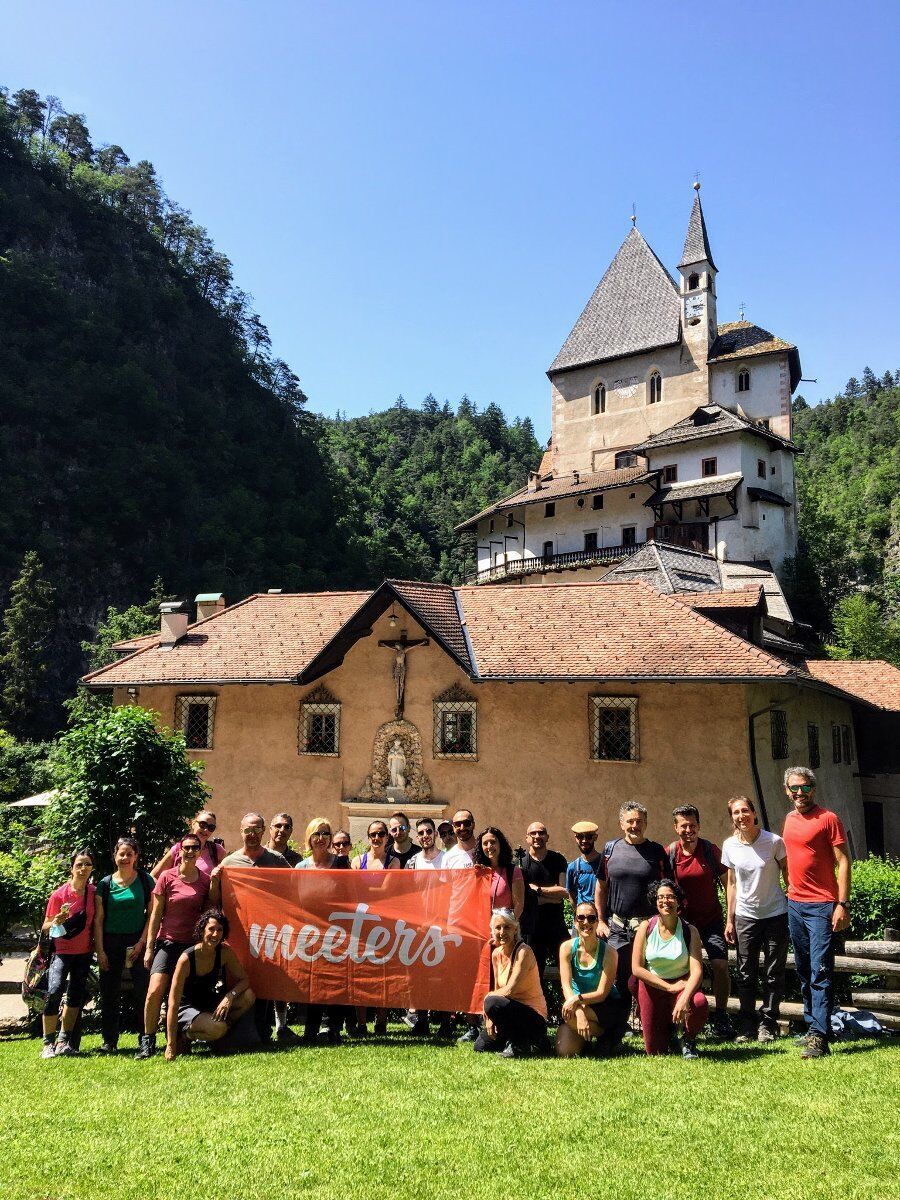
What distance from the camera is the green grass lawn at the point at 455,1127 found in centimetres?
463

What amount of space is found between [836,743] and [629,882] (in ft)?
53.4

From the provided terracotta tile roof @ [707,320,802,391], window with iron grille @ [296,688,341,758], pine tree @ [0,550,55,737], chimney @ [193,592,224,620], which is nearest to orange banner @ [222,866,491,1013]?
window with iron grille @ [296,688,341,758]

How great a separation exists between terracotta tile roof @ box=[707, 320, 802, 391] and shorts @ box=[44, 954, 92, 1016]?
188ft

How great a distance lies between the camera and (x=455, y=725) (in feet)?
57.8

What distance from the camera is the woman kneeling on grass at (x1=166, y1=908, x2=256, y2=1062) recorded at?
7320 millimetres

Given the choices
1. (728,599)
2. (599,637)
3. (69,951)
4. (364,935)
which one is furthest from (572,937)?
(728,599)

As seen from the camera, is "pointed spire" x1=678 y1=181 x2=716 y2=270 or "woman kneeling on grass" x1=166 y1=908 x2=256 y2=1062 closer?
"woman kneeling on grass" x1=166 y1=908 x2=256 y2=1062

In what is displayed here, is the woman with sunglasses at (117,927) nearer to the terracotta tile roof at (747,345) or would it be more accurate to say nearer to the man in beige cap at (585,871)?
the man in beige cap at (585,871)

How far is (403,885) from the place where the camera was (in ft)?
27.2

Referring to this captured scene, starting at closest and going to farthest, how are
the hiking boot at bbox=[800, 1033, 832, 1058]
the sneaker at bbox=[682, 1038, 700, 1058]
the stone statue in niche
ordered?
the hiking boot at bbox=[800, 1033, 832, 1058], the sneaker at bbox=[682, 1038, 700, 1058], the stone statue in niche

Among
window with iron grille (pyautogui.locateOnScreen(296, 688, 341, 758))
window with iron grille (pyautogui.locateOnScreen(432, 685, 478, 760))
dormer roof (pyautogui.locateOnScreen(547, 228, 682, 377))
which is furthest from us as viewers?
dormer roof (pyautogui.locateOnScreen(547, 228, 682, 377))

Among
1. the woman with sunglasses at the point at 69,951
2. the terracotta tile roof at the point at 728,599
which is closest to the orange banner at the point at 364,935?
the woman with sunglasses at the point at 69,951

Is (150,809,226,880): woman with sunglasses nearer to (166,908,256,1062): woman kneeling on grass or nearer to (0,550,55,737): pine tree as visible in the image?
(166,908,256,1062): woman kneeling on grass

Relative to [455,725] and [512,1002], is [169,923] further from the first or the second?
[455,725]
